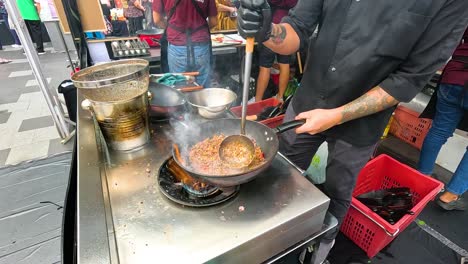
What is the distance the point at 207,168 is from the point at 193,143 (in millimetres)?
241

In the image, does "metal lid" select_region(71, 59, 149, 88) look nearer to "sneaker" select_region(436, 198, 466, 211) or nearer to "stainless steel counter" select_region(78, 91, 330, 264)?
"stainless steel counter" select_region(78, 91, 330, 264)

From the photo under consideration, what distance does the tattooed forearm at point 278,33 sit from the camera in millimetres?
1444

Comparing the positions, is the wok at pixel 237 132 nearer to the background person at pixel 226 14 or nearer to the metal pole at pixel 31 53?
the metal pole at pixel 31 53

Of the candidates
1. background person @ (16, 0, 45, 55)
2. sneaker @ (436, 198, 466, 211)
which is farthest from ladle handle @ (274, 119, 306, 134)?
background person @ (16, 0, 45, 55)

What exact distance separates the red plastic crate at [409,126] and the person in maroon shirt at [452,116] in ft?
2.02

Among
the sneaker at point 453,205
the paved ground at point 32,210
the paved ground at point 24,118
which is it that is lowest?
the paved ground at point 24,118

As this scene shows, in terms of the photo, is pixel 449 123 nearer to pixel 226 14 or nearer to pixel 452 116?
pixel 452 116

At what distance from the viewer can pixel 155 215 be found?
2.96 ft

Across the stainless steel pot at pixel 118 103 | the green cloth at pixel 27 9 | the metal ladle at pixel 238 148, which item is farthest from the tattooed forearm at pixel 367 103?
the green cloth at pixel 27 9

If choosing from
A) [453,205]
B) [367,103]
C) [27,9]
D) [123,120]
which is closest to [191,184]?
[123,120]

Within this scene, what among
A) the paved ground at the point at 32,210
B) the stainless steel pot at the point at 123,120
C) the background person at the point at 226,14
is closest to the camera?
the stainless steel pot at the point at 123,120

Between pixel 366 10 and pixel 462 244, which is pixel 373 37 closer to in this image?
pixel 366 10

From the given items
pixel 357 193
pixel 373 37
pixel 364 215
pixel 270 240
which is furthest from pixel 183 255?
pixel 357 193

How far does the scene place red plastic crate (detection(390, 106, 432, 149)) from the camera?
10.1 ft
